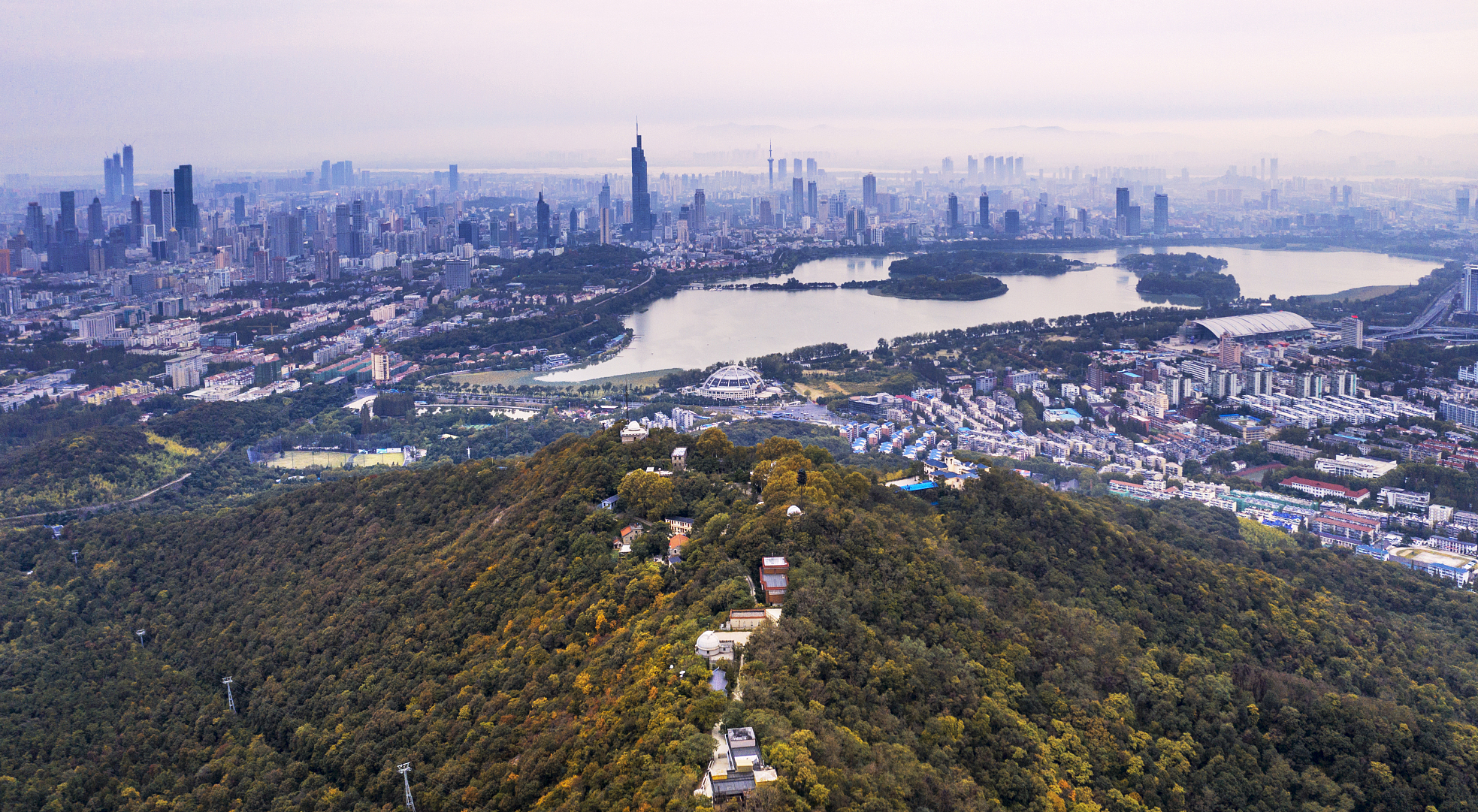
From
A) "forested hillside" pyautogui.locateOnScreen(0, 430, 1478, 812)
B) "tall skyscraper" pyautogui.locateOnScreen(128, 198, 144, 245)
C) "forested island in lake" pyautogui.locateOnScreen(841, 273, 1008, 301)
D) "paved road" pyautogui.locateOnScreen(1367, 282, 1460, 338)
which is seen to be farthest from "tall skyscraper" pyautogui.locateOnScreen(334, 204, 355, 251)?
"paved road" pyautogui.locateOnScreen(1367, 282, 1460, 338)

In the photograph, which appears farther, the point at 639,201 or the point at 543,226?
the point at 639,201

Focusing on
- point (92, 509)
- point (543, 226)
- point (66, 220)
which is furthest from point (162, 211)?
point (92, 509)

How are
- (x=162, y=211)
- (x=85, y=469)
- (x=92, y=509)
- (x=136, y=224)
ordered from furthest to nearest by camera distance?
(x=162, y=211)
(x=136, y=224)
(x=85, y=469)
(x=92, y=509)

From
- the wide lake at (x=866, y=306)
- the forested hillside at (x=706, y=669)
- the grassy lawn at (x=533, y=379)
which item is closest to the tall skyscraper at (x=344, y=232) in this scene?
the wide lake at (x=866, y=306)

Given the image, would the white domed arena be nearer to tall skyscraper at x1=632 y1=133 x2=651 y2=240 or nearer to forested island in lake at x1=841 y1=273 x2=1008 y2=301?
forested island in lake at x1=841 y1=273 x2=1008 y2=301

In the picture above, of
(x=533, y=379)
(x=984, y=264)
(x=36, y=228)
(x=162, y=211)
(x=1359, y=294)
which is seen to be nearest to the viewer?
(x=533, y=379)

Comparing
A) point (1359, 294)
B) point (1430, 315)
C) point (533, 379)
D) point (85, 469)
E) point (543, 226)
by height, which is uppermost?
point (543, 226)

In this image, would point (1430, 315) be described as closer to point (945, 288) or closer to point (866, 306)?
point (945, 288)

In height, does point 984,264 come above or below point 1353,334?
above
